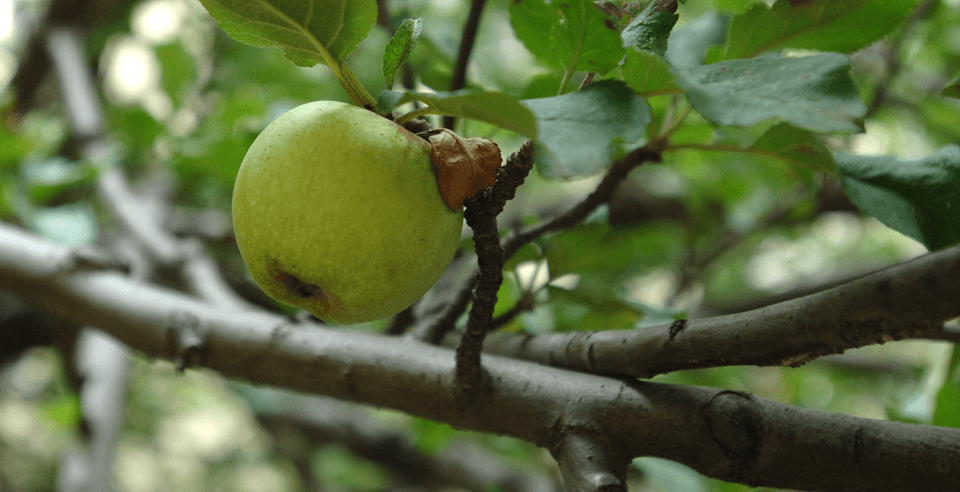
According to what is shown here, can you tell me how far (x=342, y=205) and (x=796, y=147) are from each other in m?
0.46

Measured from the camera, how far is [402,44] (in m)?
0.50

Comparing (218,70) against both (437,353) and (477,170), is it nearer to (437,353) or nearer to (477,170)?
(437,353)

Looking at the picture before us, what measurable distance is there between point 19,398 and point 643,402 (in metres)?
3.38

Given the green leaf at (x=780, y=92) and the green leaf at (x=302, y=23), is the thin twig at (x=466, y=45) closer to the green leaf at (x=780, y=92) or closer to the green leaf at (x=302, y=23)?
the green leaf at (x=302, y=23)

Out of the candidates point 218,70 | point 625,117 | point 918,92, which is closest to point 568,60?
point 625,117

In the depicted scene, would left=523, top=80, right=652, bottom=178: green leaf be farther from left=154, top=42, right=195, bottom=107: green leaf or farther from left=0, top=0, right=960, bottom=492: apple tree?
left=154, top=42, right=195, bottom=107: green leaf

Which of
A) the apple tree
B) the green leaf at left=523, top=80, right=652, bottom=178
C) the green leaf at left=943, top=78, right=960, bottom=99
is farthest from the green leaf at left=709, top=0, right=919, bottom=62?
the green leaf at left=523, top=80, right=652, bottom=178

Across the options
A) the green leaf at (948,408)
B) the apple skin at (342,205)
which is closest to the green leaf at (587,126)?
the apple skin at (342,205)

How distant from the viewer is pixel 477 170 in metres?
0.52

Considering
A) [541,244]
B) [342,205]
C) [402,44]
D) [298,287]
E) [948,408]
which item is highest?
[402,44]

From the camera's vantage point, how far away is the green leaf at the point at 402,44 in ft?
1.64

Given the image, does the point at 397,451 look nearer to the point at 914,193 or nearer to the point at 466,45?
the point at 466,45

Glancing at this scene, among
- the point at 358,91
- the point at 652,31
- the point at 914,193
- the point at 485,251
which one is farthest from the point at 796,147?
the point at 358,91

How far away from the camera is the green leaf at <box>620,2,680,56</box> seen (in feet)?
1.60
